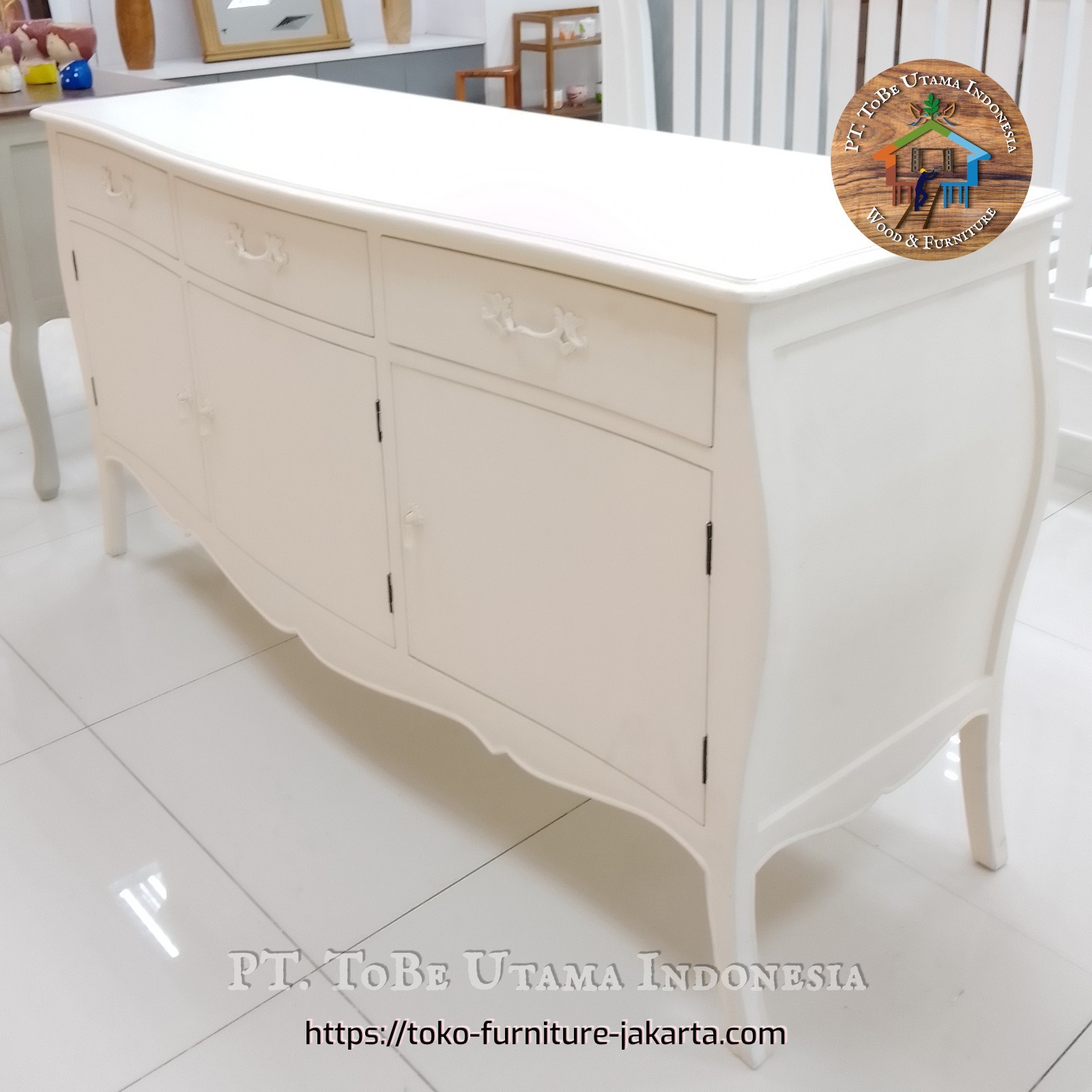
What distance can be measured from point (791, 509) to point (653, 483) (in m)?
0.13

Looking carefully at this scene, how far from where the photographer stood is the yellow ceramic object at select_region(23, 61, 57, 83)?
A: 248cm

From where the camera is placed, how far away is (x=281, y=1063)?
1.27 metres

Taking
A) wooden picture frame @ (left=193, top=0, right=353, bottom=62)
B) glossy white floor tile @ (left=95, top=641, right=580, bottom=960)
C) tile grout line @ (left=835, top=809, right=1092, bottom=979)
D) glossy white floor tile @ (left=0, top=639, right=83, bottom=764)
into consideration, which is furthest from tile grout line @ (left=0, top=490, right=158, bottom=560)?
wooden picture frame @ (left=193, top=0, right=353, bottom=62)

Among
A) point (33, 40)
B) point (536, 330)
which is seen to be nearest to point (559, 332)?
point (536, 330)

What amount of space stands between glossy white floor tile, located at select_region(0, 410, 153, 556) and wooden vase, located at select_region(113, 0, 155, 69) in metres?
1.47

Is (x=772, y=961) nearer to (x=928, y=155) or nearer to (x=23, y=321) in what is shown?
(x=928, y=155)

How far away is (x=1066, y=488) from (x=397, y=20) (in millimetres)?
3024

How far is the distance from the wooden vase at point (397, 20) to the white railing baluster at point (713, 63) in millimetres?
1907

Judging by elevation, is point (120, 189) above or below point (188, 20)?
below

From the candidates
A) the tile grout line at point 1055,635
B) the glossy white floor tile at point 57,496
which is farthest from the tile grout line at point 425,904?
the glossy white floor tile at point 57,496

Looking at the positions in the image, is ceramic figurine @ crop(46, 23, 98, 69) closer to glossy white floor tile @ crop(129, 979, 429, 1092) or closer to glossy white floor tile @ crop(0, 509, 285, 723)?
glossy white floor tile @ crop(0, 509, 285, 723)

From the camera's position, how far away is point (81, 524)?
247 cm

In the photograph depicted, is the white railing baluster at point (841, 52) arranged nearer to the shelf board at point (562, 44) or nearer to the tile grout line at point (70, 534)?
the tile grout line at point (70, 534)

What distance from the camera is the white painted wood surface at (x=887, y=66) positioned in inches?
90.7
